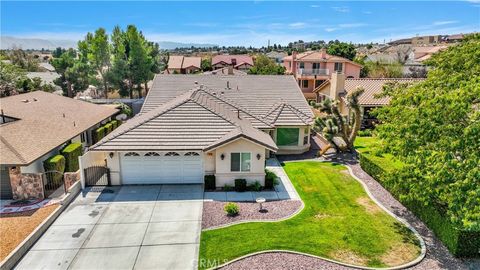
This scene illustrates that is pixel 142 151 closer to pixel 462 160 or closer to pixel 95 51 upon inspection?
pixel 462 160

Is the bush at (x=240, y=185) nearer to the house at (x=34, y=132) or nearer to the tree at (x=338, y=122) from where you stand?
the tree at (x=338, y=122)

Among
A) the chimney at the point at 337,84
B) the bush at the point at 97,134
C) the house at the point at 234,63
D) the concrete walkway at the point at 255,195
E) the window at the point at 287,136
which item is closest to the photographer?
the concrete walkway at the point at 255,195

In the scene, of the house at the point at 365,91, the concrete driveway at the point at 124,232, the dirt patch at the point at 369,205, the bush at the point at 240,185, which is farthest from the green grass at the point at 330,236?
the house at the point at 365,91

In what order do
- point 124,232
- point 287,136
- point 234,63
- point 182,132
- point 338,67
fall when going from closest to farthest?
1. point 124,232
2. point 182,132
3. point 287,136
4. point 338,67
5. point 234,63

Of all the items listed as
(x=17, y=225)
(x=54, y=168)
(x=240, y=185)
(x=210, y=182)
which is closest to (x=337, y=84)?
(x=240, y=185)

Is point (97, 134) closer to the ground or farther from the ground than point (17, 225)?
farther from the ground

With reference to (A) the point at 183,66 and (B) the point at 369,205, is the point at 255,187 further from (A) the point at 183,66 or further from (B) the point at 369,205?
(A) the point at 183,66

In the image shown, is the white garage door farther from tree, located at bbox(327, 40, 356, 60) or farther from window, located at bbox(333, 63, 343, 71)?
tree, located at bbox(327, 40, 356, 60)

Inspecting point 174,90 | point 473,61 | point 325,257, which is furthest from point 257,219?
point 174,90
